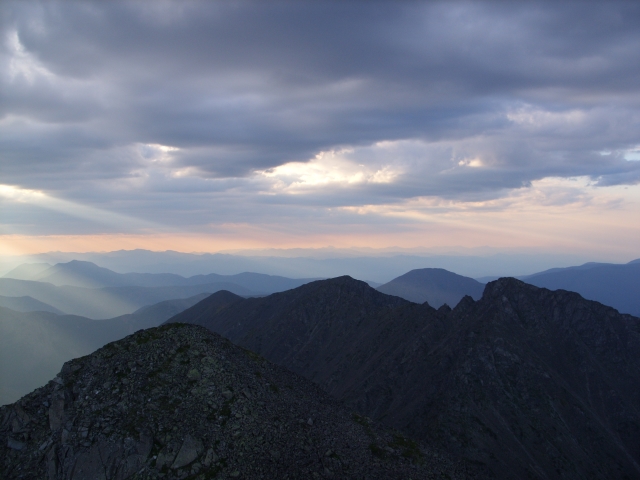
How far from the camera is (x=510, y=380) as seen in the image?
124 m

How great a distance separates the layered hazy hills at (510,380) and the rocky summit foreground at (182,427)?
64088 millimetres

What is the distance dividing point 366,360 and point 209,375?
11940 cm

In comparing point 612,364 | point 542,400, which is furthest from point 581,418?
point 612,364

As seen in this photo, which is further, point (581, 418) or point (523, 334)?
point (523, 334)

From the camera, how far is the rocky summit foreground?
4147cm

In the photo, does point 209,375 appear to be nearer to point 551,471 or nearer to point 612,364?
point 551,471

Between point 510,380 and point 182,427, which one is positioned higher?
point 182,427

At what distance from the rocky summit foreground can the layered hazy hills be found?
210 feet

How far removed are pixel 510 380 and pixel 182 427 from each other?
355ft

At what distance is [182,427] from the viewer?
43.9 metres

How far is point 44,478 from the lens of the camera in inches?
1604

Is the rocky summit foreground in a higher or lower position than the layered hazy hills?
higher

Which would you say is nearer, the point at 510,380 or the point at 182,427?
the point at 182,427

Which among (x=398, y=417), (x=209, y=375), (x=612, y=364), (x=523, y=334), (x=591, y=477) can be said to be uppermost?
(x=209, y=375)
